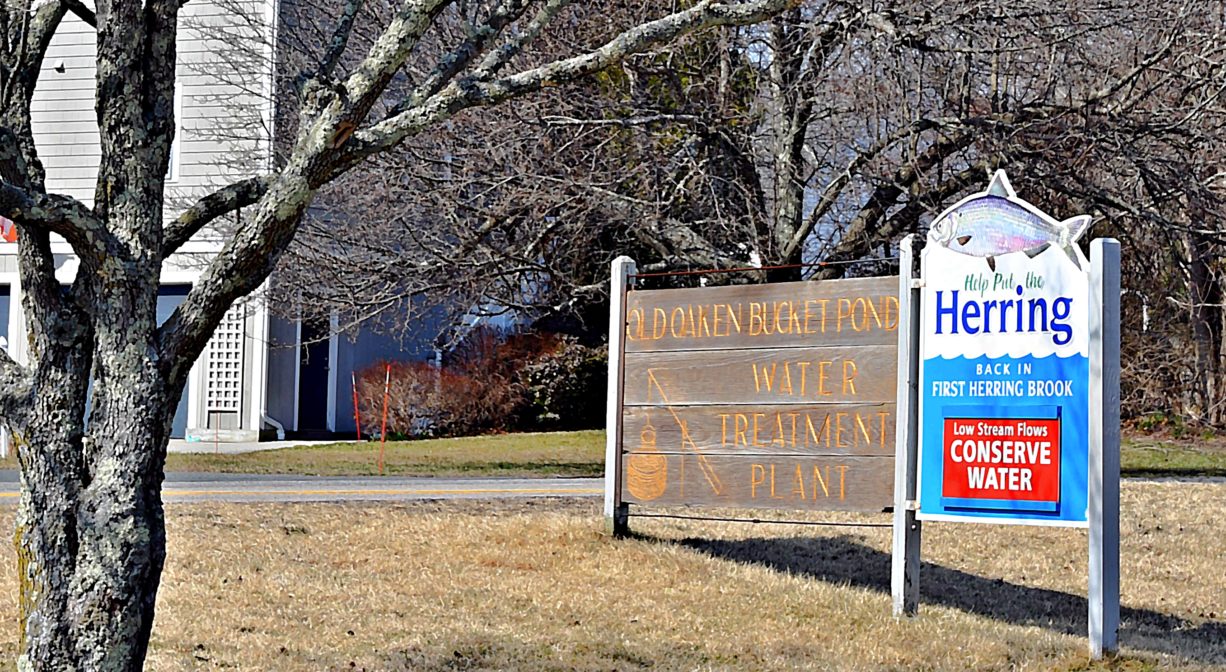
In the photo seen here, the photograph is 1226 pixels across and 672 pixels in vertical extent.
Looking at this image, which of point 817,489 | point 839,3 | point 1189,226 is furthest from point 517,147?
point 1189,226

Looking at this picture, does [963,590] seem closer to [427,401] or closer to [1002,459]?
[1002,459]

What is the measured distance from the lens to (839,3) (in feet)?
41.6

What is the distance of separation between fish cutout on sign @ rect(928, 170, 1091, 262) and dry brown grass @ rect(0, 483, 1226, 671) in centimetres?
234

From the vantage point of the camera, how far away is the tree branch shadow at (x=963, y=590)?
9891mm

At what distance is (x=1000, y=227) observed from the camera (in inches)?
341

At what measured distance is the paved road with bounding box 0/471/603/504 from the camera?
12.4 m

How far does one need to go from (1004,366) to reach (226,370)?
17178mm

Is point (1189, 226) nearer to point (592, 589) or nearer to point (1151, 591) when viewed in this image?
point (1151, 591)

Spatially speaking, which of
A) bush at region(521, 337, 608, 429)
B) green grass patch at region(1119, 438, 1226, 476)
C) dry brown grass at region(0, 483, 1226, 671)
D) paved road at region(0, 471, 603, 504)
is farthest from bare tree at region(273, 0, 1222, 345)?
bush at region(521, 337, 608, 429)

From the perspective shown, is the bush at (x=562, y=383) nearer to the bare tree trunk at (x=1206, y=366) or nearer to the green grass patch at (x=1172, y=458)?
the green grass patch at (x=1172, y=458)

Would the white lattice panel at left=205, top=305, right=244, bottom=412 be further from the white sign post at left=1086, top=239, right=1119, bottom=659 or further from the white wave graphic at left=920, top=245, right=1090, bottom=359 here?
the white sign post at left=1086, top=239, right=1119, bottom=659

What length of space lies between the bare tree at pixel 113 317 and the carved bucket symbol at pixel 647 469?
17.3 ft

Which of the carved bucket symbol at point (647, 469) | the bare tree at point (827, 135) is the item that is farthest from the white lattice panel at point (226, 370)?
the carved bucket symbol at point (647, 469)

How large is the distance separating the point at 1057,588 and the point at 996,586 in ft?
1.95
